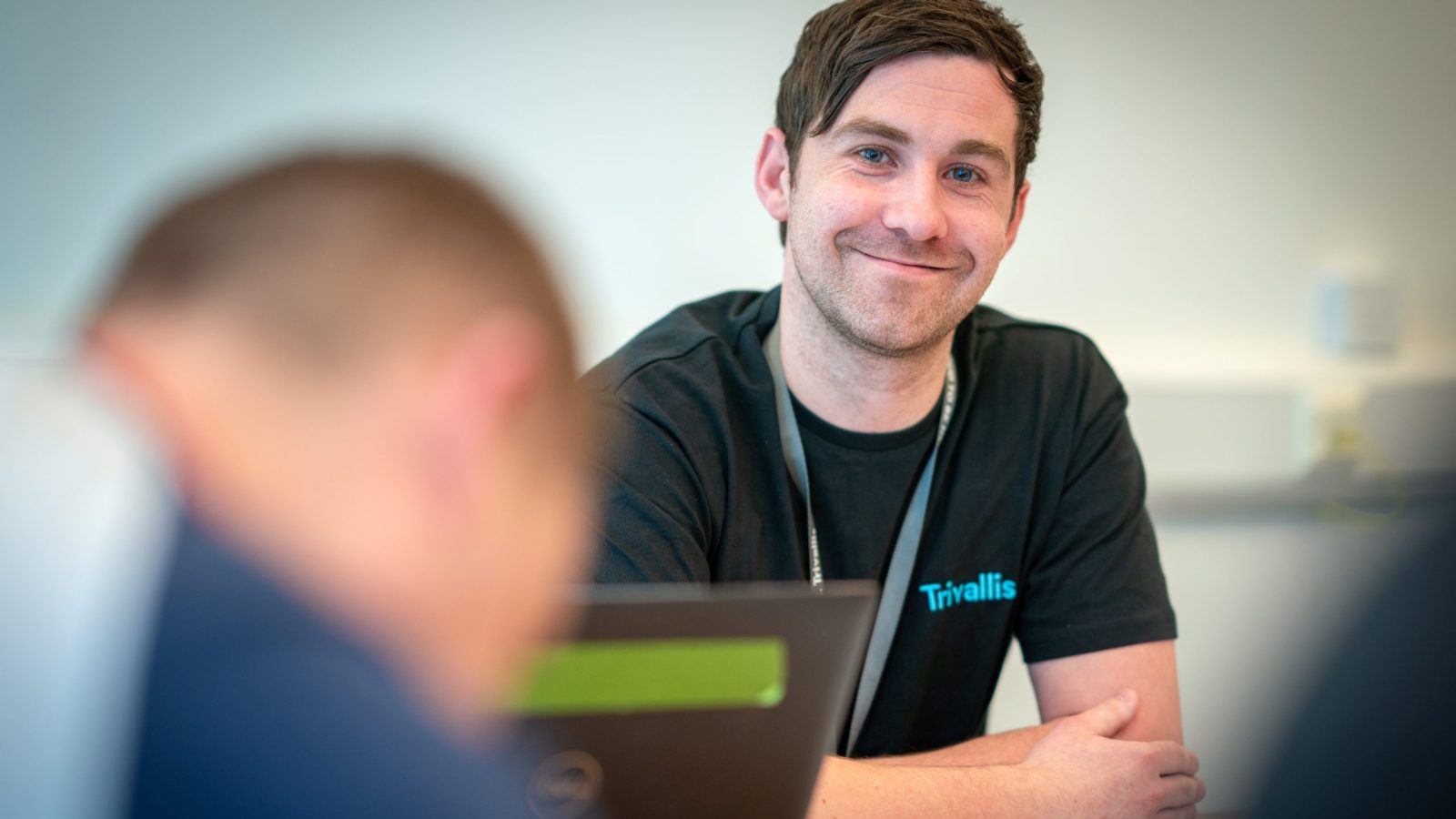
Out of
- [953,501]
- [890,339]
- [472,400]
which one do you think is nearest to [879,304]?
[890,339]

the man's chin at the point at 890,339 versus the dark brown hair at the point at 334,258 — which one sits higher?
the dark brown hair at the point at 334,258

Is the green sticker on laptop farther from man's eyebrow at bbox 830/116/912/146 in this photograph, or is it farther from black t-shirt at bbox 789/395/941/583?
man's eyebrow at bbox 830/116/912/146

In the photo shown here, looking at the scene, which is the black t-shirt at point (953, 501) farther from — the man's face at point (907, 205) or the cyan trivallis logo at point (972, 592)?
the man's face at point (907, 205)

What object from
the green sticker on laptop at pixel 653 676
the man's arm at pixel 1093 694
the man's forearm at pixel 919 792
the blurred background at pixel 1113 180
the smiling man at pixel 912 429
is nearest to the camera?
the green sticker on laptop at pixel 653 676

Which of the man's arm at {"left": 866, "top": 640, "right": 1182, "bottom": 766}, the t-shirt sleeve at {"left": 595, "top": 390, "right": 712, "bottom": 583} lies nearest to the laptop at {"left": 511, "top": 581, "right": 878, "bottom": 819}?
the t-shirt sleeve at {"left": 595, "top": 390, "right": 712, "bottom": 583}

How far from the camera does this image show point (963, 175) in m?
1.59

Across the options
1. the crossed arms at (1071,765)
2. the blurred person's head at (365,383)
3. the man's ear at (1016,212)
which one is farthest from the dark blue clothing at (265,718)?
the man's ear at (1016,212)

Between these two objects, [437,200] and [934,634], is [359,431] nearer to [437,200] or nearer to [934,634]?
[437,200]

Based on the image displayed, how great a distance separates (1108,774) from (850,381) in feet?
1.97

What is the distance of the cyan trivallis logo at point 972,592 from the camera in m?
1.54

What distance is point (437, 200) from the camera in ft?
1.63

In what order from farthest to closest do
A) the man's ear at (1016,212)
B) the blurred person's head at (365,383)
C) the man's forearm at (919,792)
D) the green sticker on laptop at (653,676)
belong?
the man's ear at (1016,212) → the man's forearm at (919,792) → the green sticker on laptop at (653,676) → the blurred person's head at (365,383)

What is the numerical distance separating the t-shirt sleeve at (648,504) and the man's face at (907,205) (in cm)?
32

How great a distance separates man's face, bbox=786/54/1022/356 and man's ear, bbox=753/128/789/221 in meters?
0.14
